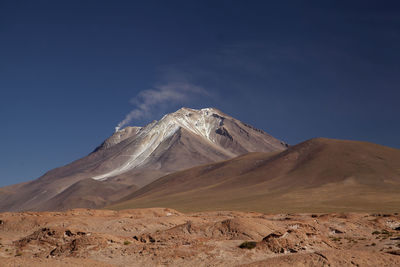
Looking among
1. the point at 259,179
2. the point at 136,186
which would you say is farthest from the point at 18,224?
the point at 136,186

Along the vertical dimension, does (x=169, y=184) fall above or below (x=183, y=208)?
above

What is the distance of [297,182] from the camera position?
340ft

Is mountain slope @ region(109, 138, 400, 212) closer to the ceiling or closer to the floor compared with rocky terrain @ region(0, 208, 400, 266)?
closer to the ceiling

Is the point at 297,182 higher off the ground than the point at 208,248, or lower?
higher

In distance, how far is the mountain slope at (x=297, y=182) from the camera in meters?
79.2

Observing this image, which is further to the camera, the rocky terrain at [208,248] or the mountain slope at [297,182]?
the mountain slope at [297,182]

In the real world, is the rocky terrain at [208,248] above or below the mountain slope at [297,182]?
below

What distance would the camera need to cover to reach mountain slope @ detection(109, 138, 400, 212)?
79188mm

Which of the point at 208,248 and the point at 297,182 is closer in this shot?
the point at 208,248

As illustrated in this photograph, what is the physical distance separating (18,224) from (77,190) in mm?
140283

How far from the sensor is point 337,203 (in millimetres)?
76625

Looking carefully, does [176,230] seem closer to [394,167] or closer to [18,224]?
[18,224]

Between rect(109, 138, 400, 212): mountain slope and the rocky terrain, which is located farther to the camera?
rect(109, 138, 400, 212): mountain slope

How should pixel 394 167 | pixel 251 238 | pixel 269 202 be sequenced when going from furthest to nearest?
1. pixel 394 167
2. pixel 269 202
3. pixel 251 238
